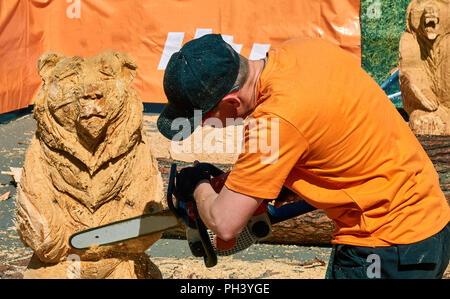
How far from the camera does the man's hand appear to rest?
6.98 feet

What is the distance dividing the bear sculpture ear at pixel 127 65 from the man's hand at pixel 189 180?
773mm

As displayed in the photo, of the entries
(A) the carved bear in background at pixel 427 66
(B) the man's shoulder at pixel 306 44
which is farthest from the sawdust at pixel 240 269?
(A) the carved bear in background at pixel 427 66

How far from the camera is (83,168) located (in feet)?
8.57

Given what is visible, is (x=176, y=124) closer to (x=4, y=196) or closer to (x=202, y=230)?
(x=202, y=230)

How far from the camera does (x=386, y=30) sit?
8.06 m

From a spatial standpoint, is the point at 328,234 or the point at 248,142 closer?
the point at 248,142

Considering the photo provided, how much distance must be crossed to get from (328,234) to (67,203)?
2.43 m

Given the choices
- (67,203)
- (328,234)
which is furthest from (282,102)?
(328,234)

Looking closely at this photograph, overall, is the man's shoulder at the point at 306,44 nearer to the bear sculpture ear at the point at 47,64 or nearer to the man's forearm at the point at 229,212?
the man's forearm at the point at 229,212

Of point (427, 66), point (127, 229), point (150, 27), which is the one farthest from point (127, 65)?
point (150, 27)

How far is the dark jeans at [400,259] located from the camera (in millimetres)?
1925

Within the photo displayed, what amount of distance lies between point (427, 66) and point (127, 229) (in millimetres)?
4841

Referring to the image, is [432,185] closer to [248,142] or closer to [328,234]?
[248,142]
